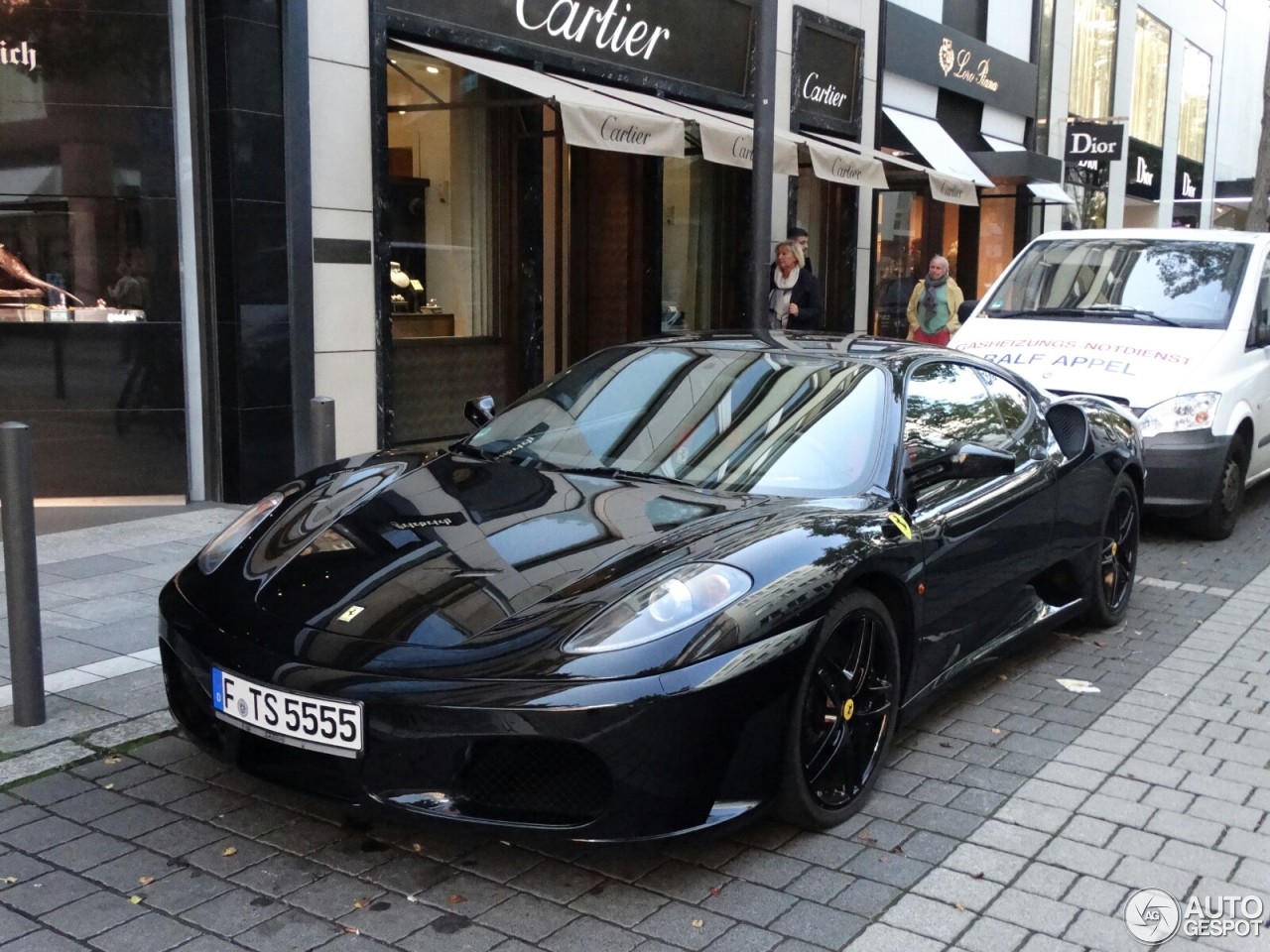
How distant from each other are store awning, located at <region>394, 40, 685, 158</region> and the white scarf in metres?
1.81

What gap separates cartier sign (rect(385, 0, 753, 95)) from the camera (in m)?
9.32

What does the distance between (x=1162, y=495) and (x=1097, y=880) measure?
4603 millimetres

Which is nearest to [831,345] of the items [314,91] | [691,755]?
[691,755]

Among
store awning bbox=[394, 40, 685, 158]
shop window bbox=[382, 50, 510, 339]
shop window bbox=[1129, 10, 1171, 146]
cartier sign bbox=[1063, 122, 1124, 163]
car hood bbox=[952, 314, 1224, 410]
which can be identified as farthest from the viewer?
shop window bbox=[1129, 10, 1171, 146]

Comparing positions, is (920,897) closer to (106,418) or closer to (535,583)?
(535,583)

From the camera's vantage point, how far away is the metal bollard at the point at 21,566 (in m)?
4.05

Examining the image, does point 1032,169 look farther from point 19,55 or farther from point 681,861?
point 681,861

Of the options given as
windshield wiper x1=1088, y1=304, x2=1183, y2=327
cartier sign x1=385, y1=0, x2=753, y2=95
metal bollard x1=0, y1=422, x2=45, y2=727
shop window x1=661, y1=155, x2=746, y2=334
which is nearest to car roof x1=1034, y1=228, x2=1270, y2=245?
windshield wiper x1=1088, y1=304, x2=1183, y2=327

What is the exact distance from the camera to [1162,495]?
7.38 metres

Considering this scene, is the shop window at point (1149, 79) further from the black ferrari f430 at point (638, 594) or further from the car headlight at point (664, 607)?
the car headlight at point (664, 607)

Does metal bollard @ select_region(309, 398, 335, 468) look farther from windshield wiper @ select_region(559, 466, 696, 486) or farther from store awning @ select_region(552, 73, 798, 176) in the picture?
store awning @ select_region(552, 73, 798, 176)

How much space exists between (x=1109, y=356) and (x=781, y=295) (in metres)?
3.61

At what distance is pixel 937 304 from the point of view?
38.5 ft

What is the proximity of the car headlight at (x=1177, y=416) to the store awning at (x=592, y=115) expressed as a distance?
3978 millimetres
